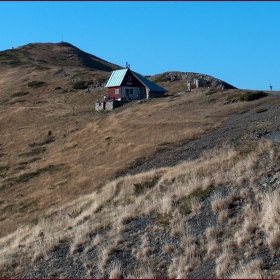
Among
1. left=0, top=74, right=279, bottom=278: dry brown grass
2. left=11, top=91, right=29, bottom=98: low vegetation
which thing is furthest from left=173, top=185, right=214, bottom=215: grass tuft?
left=11, top=91, right=29, bottom=98: low vegetation

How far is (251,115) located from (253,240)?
2396cm

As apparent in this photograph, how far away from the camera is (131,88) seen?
2426 inches

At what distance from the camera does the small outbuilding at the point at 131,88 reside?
6066cm

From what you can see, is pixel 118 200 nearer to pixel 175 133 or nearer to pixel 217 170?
pixel 217 170

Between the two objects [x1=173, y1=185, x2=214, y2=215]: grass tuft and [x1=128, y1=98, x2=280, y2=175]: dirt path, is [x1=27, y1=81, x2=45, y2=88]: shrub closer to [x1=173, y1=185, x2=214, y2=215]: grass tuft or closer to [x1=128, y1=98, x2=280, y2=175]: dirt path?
[x1=128, y1=98, x2=280, y2=175]: dirt path

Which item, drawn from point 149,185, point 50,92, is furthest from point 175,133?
point 50,92

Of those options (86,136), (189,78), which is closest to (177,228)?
(86,136)

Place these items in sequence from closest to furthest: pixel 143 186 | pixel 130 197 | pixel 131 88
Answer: pixel 130 197 < pixel 143 186 < pixel 131 88

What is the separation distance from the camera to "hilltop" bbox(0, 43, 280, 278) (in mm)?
11121

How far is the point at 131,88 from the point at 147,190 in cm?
4465

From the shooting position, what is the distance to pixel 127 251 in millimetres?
12273

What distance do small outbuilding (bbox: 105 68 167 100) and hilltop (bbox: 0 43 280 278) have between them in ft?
23.9

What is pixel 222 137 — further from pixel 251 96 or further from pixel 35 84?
pixel 35 84

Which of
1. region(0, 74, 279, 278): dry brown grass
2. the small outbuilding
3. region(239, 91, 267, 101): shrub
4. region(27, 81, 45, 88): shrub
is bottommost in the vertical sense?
region(0, 74, 279, 278): dry brown grass
